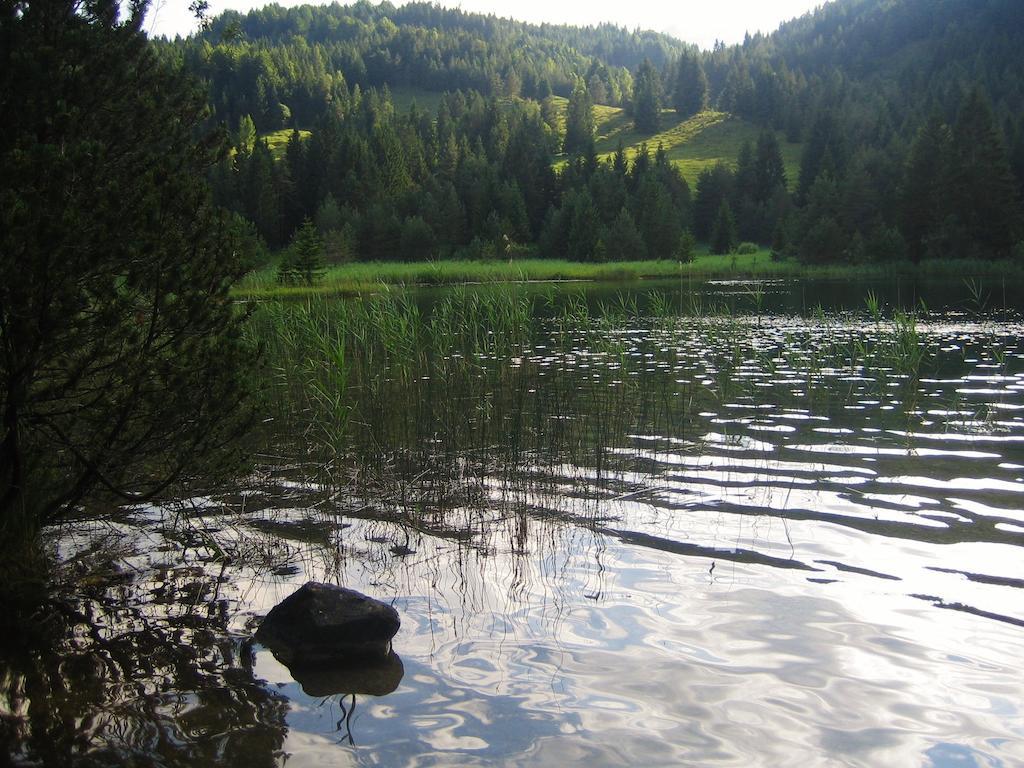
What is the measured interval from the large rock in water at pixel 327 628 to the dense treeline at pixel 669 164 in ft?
15.3

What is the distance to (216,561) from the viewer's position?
631cm

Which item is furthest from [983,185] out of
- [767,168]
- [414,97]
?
[414,97]

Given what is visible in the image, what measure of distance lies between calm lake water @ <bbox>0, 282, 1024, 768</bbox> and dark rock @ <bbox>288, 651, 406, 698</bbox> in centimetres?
2

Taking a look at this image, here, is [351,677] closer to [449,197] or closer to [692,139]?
[449,197]

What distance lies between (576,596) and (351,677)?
1.67 metres

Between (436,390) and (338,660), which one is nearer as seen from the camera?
(338,660)

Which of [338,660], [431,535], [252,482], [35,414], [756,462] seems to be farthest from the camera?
[756,462]

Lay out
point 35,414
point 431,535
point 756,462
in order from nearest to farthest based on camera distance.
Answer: point 35,414, point 431,535, point 756,462

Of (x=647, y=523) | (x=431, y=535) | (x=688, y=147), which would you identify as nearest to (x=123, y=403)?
(x=431, y=535)

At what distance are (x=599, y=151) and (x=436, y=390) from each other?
455 feet

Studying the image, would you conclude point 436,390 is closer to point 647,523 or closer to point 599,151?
point 647,523

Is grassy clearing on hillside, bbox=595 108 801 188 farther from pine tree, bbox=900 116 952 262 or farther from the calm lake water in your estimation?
the calm lake water

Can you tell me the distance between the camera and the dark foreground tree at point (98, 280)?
15.8 feet

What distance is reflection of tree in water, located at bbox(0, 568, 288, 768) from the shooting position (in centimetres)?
379
